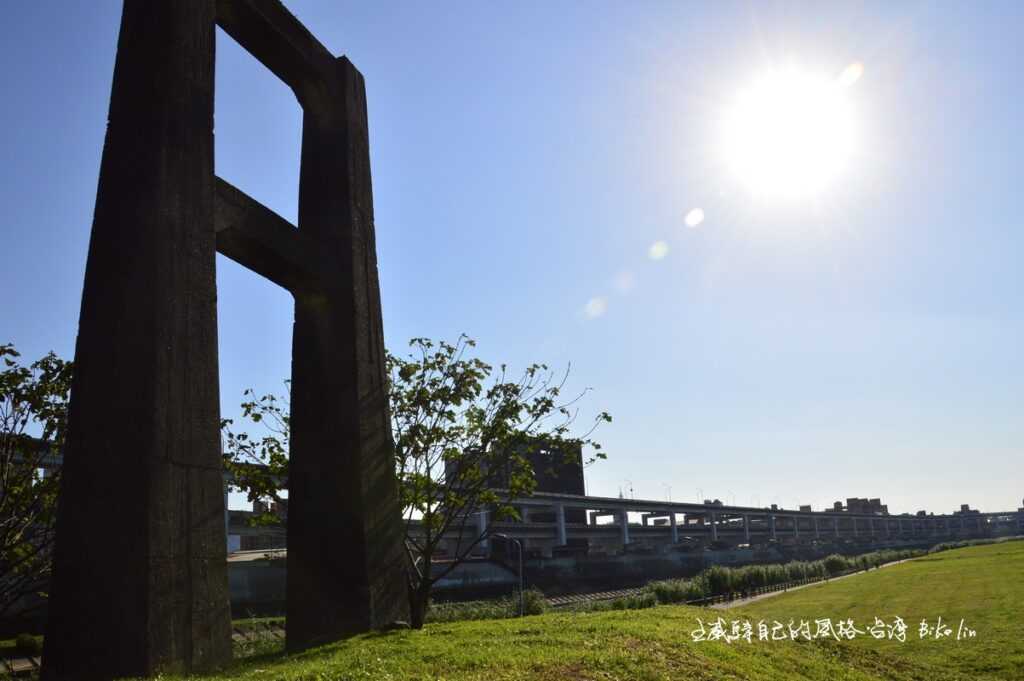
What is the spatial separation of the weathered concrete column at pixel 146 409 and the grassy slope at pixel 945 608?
12.8 meters

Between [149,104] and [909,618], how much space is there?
32.3 meters

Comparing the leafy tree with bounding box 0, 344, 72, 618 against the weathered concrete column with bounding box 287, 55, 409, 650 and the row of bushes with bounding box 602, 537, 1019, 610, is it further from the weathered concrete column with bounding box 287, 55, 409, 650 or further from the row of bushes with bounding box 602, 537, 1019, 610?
the row of bushes with bounding box 602, 537, 1019, 610

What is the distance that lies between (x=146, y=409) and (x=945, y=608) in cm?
3380

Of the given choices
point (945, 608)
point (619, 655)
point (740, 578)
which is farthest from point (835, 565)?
point (619, 655)

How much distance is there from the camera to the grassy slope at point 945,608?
65.0ft

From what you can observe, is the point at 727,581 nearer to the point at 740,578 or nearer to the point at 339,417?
the point at 740,578

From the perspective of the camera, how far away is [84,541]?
895 centimetres

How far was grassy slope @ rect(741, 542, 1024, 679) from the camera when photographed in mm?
19797

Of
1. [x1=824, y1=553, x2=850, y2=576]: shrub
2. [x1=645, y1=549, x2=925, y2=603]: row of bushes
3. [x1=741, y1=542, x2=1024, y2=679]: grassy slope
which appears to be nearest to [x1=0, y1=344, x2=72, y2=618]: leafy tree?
[x1=741, y1=542, x2=1024, y2=679]: grassy slope

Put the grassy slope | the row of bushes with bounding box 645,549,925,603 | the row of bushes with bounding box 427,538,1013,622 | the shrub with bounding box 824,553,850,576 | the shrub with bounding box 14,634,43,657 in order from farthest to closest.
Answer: the shrub with bounding box 824,553,850,576 → the row of bushes with bounding box 645,549,925,603 → the row of bushes with bounding box 427,538,1013,622 → the shrub with bounding box 14,634,43,657 → the grassy slope

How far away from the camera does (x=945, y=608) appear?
31.8m

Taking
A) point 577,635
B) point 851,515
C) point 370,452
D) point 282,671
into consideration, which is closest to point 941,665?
point 577,635

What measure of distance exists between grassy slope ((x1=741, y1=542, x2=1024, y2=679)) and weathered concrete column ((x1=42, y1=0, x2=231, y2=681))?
12827 millimetres

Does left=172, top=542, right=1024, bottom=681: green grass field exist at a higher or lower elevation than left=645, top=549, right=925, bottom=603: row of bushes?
higher
